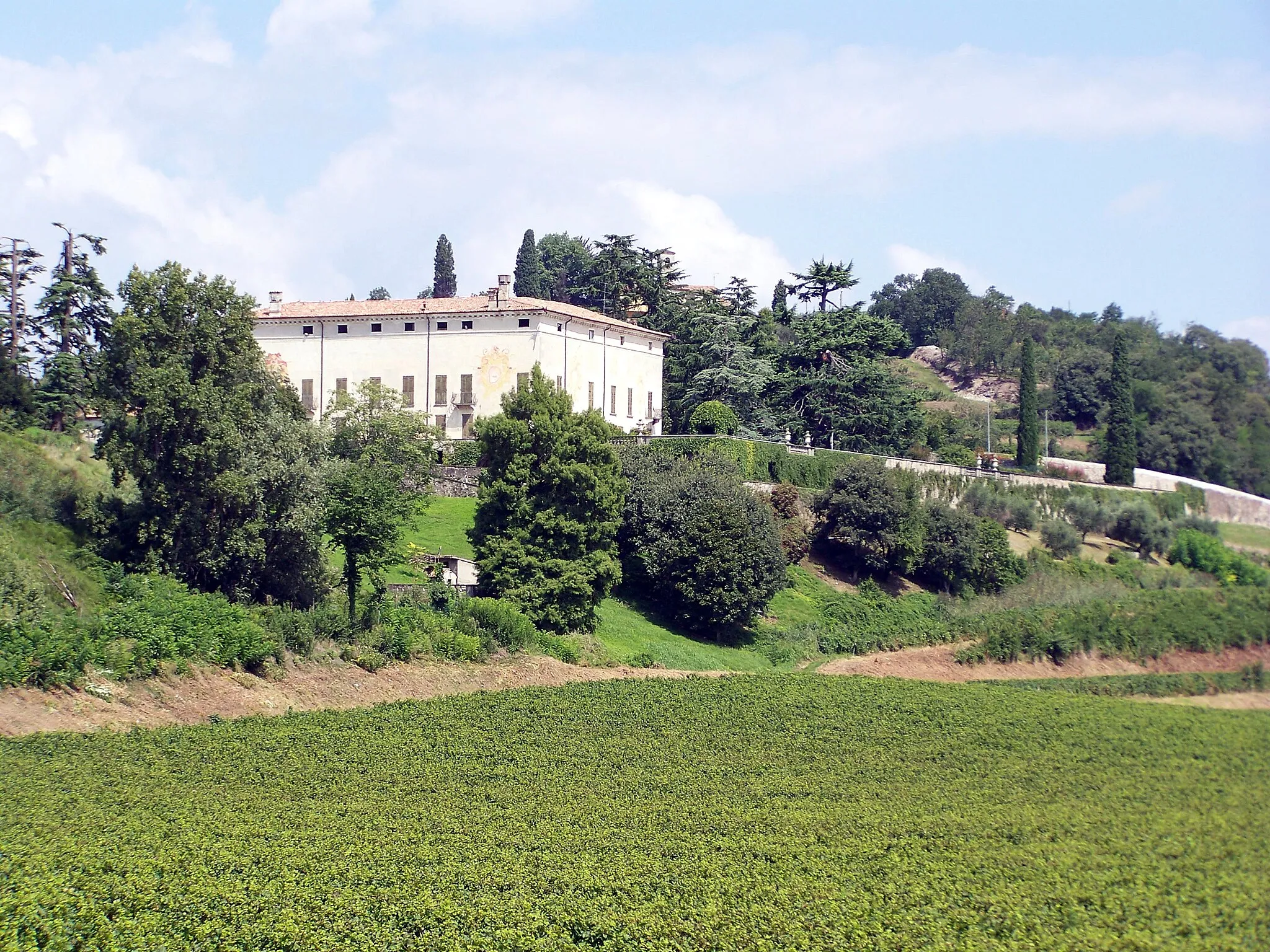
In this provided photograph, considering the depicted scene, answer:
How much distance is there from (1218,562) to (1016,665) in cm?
2368

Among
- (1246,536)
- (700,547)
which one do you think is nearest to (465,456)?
(700,547)

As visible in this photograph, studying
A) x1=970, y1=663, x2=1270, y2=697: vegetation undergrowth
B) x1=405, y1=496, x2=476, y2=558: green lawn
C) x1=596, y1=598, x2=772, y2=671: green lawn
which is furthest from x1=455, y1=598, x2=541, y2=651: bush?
x1=970, y1=663, x2=1270, y2=697: vegetation undergrowth

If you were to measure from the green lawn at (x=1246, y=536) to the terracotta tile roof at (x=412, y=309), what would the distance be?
51.6 m

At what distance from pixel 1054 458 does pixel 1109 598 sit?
2.08m

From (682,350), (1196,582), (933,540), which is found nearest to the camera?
(1196,582)

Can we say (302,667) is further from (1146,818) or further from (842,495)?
(842,495)

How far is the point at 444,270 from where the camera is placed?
94375mm

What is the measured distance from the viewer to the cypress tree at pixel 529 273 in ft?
354

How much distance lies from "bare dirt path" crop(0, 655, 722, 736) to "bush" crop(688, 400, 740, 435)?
24.5 meters

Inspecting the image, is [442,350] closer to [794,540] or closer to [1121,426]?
[794,540]

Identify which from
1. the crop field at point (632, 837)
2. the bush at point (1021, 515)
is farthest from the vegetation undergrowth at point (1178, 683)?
the bush at point (1021, 515)

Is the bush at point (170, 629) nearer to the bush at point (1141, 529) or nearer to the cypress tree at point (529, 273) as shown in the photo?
the bush at point (1141, 529)

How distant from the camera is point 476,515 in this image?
39719mm

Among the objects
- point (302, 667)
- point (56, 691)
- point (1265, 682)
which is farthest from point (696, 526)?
point (1265, 682)
